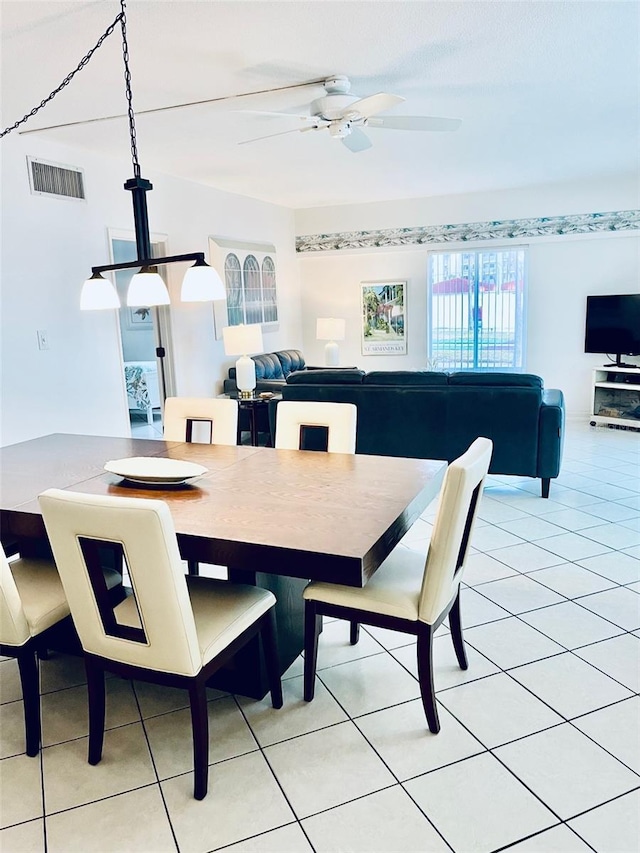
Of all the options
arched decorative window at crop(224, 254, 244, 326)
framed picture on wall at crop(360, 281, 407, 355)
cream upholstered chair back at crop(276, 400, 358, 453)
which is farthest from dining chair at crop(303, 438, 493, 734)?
framed picture on wall at crop(360, 281, 407, 355)

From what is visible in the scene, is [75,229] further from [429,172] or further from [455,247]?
[455,247]

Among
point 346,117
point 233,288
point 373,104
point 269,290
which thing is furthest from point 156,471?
Result: point 269,290

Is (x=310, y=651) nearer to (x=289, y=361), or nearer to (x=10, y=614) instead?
(x=10, y=614)

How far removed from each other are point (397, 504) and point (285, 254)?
623 centimetres

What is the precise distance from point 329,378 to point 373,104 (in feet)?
6.37

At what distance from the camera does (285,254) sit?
7570mm

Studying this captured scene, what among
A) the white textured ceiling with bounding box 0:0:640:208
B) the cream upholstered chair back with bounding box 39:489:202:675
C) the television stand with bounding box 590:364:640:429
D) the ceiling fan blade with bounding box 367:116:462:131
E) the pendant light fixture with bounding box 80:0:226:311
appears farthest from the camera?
the television stand with bounding box 590:364:640:429

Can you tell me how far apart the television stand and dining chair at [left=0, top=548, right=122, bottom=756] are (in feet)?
19.0

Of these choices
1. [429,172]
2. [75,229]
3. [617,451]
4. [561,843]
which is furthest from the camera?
[429,172]

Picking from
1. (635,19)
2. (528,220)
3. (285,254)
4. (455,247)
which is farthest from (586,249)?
(635,19)

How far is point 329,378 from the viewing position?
4434mm

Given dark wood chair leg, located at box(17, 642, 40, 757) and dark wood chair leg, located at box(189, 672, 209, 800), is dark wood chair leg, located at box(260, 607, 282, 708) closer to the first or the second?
dark wood chair leg, located at box(189, 672, 209, 800)

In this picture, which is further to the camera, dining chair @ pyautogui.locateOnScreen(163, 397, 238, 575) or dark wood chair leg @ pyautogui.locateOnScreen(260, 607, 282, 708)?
dining chair @ pyautogui.locateOnScreen(163, 397, 238, 575)

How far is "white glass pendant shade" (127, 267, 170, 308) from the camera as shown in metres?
2.35
